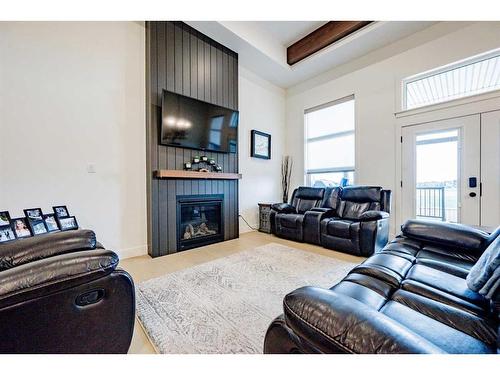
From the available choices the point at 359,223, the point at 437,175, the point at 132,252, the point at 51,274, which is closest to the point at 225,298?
the point at 51,274


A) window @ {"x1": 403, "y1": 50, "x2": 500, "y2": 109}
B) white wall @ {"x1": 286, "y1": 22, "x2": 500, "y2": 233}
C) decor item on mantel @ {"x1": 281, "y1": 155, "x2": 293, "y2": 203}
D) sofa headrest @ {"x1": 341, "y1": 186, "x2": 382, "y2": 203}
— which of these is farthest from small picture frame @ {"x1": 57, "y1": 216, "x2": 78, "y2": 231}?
window @ {"x1": 403, "y1": 50, "x2": 500, "y2": 109}

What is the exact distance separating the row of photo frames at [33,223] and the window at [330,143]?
4317mm

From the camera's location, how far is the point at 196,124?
3285 mm

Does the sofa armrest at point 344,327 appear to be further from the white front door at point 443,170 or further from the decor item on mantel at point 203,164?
the white front door at point 443,170

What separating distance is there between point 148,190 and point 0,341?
238 centimetres

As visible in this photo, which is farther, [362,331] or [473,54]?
[473,54]

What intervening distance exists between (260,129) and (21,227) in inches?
157

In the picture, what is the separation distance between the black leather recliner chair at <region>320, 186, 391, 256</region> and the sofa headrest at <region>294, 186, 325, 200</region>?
40 cm
